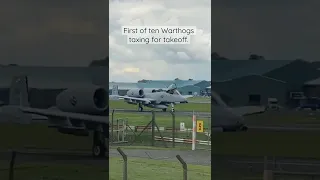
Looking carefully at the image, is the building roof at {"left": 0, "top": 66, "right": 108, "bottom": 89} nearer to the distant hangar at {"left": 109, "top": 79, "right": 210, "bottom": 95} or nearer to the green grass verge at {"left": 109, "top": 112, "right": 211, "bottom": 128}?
the distant hangar at {"left": 109, "top": 79, "right": 210, "bottom": 95}

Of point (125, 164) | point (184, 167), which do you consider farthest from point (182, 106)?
point (125, 164)

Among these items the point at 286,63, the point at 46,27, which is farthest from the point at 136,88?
the point at 286,63

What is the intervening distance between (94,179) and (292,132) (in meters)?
1.42

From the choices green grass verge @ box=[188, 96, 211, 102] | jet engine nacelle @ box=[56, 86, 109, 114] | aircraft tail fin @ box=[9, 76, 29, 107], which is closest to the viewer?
green grass verge @ box=[188, 96, 211, 102]

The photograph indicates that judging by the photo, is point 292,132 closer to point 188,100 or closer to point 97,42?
point 188,100

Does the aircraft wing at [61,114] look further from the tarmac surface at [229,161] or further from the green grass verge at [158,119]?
the tarmac surface at [229,161]

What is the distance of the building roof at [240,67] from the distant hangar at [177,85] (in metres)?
0.11

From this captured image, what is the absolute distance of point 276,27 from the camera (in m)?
3.63

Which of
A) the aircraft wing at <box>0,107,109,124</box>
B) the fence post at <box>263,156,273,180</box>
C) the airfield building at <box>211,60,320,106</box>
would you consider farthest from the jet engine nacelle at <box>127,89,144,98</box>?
the fence post at <box>263,156,273,180</box>

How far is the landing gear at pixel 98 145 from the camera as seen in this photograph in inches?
147

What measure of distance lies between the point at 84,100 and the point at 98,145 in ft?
1.09

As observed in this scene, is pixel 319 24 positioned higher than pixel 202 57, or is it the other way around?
pixel 319 24

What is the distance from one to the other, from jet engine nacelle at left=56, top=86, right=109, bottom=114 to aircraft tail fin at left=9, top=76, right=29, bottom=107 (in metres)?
0.24

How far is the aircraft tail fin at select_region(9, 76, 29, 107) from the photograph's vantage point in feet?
12.5
